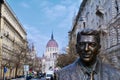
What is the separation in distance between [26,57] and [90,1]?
15.5 meters

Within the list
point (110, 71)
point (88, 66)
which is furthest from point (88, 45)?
point (110, 71)

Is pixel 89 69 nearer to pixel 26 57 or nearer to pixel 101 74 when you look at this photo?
pixel 101 74

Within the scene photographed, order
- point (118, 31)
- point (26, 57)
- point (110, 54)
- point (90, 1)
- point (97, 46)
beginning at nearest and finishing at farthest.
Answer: point (97, 46) → point (118, 31) → point (110, 54) → point (90, 1) → point (26, 57)

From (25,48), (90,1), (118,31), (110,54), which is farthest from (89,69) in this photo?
(25,48)

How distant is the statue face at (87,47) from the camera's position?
121 inches

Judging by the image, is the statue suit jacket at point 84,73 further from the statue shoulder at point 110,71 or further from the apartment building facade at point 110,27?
the apartment building facade at point 110,27

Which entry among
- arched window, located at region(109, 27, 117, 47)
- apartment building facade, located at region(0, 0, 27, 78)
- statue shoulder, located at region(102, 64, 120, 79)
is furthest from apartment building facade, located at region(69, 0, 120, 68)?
statue shoulder, located at region(102, 64, 120, 79)

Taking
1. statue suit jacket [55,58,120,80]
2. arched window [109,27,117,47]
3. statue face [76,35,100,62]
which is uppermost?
arched window [109,27,117,47]

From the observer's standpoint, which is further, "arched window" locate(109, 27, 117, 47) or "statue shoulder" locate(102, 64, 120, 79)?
"arched window" locate(109, 27, 117, 47)

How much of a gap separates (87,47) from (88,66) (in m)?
0.17

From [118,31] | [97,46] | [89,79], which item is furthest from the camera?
[118,31]

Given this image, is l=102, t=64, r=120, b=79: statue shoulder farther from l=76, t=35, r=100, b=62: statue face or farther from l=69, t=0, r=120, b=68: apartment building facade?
l=69, t=0, r=120, b=68: apartment building facade

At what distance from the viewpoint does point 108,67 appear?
314cm

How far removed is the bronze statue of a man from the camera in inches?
119
